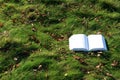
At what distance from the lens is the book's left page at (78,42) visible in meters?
12.0

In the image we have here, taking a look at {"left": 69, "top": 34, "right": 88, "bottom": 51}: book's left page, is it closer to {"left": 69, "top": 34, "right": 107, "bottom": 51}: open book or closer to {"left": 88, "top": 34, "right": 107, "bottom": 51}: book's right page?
{"left": 69, "top": 34, "right": 107, "bottom": 51}: open book

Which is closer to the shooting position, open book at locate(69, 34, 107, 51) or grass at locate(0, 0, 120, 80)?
grass at locate(0, 0, 120, 80)

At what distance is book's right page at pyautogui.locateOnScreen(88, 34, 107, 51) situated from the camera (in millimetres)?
12000

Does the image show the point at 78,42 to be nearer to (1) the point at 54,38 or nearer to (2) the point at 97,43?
(2) the point at 97,43

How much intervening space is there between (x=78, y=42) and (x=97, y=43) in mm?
787

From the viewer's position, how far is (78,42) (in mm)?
12156

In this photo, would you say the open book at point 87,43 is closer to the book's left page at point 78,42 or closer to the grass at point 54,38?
the book's left page at point 78,42

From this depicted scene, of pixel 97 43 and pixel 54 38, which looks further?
pixel 54 38

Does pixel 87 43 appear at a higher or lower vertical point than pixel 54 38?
lower

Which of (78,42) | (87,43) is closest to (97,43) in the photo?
Result: (87,43)

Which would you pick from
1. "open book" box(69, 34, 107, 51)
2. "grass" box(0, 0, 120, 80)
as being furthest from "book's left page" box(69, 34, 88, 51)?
"grass" box(0, 0, 120, 80)

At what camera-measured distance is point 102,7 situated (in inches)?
583

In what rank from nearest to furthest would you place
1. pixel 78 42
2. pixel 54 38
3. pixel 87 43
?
pixel 78 42 → pixel 87 43 → pixel 54 38

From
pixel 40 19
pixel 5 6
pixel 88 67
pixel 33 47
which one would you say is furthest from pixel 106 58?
pixel 5 6
